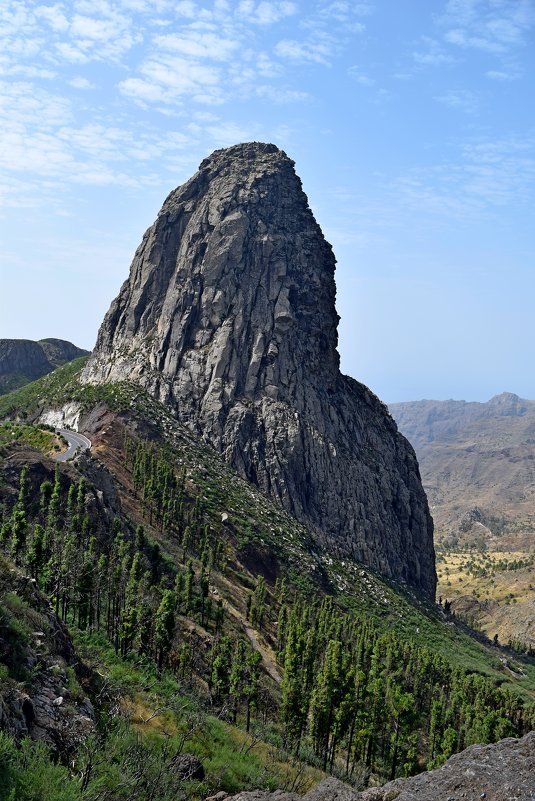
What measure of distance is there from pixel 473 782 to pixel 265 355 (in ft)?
388

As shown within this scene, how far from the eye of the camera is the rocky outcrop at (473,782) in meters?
21.0

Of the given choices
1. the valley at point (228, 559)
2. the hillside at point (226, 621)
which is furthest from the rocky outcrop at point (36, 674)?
the hillside at point (226, 621)

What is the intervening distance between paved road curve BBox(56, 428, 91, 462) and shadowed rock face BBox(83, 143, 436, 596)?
2685 cm

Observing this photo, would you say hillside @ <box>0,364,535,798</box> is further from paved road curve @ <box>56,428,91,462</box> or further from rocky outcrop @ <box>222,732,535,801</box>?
rocky outcrop @ <box>222,732,535,801</box>

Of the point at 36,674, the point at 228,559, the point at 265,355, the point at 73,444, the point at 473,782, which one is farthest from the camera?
the point at 265,355

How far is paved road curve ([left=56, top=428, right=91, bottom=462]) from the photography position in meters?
90.0

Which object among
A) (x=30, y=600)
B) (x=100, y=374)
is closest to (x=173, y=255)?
(x=100, y=374)

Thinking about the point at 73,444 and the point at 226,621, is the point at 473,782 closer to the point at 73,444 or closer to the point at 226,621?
the point at 226,621

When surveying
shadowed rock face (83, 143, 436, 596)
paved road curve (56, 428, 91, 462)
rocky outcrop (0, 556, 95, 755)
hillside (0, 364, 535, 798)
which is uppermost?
shadowed rock face (83, 143, 436, 596)

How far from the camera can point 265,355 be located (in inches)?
5404

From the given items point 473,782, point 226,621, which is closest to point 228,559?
point 226,621

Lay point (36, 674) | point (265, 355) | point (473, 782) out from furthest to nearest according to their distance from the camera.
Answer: point (265, 355) < point (36, 674) < point (473, 782)

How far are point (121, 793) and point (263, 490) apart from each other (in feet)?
353

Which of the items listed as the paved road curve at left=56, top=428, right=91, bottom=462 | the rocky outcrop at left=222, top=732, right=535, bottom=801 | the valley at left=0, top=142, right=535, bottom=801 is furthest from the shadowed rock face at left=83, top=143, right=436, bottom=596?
the rocky outcrop at left=222, top=732, right=535, bottom=801
